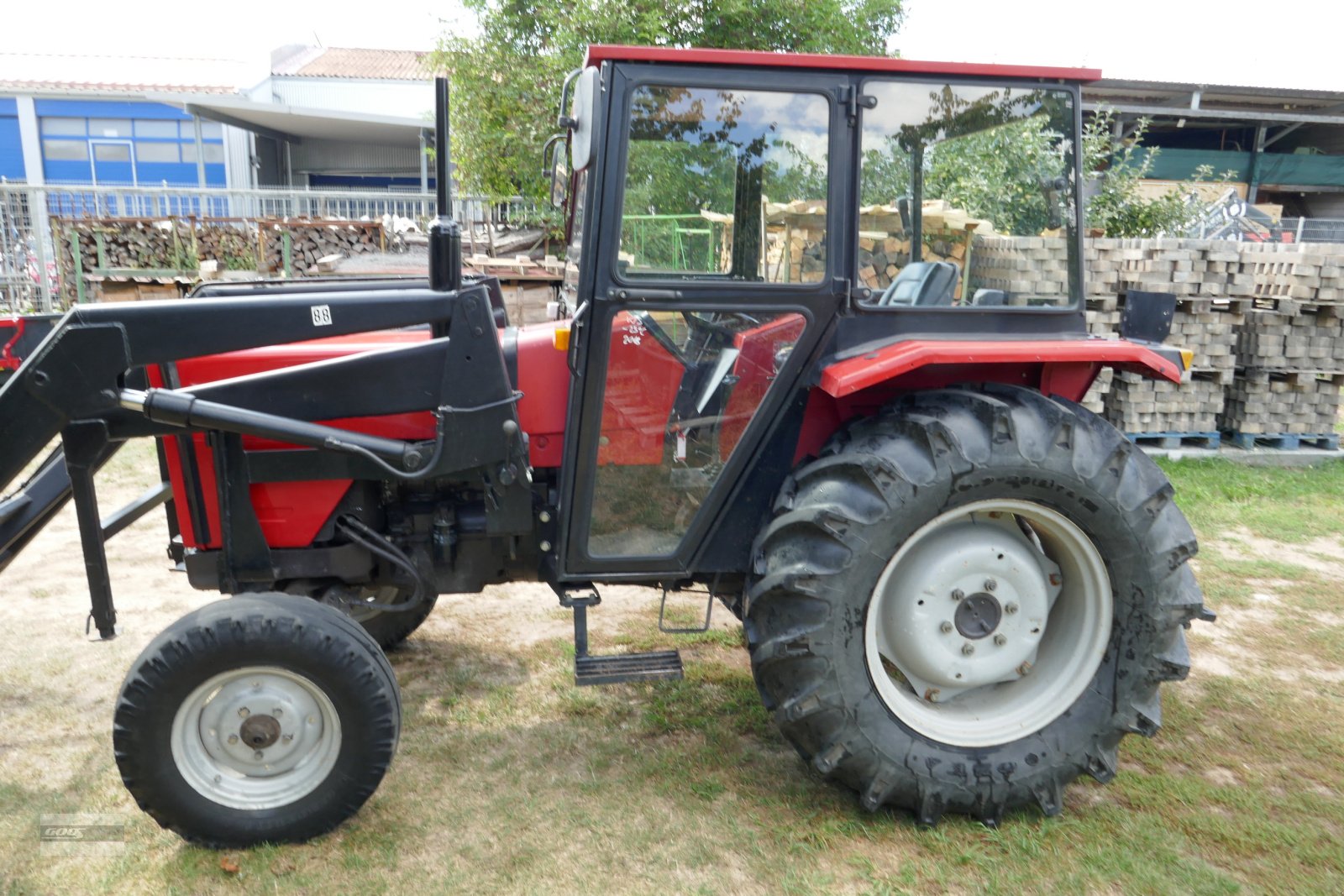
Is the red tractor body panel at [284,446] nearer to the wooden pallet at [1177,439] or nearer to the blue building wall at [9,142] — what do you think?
the wooden pallet at [1177,439]

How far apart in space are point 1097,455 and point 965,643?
2.23ft

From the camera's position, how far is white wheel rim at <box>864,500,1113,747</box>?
291cm

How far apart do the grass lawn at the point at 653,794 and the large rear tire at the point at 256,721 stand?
0.12 metres

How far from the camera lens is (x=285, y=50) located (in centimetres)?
2983

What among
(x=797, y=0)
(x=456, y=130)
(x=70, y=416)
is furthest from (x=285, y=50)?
(x=70, y=416)

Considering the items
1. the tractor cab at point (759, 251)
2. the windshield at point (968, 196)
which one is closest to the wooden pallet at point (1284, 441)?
the tractor cab at point (759, 251)

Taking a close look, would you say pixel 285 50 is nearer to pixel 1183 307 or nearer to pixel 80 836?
pixel 1183 307

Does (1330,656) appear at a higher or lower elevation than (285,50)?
lower

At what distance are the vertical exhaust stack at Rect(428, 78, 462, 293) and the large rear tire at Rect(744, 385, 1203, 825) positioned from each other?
45.2 inches

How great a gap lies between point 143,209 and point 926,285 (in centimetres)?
1291

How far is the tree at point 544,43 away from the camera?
1115 centimetres

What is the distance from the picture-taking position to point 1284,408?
784 cm

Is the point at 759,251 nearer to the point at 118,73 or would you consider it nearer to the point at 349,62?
the point at 118,73

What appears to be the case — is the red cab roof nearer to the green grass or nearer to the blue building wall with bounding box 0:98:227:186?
the green grass
